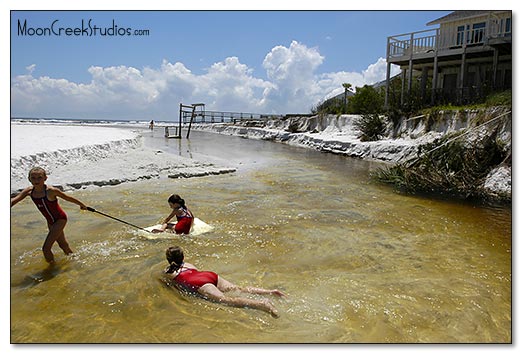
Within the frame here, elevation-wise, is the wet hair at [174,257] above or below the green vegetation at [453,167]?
below

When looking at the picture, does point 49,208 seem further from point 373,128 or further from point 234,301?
point 373,128

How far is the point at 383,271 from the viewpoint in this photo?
6.50 m

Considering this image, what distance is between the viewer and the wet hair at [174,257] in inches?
212

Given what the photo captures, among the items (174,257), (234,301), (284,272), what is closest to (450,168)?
(284,272)

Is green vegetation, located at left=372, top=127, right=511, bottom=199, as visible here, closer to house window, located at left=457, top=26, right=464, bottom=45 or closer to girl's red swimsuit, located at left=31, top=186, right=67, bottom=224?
girl's red swimsuit, located at left=31, top=186, right=67, bottom=224

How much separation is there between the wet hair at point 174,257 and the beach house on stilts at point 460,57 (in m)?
21.8

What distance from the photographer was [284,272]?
643 centimetres

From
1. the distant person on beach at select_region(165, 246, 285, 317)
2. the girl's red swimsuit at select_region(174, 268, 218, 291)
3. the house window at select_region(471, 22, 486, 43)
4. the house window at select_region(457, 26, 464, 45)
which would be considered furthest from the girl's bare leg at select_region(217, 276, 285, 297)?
the house window at select_region(457, 26, 464, 45)

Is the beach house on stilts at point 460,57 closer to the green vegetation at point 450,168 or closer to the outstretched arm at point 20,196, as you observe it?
the green vegetation at point 450,168

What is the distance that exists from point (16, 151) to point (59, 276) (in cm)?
917

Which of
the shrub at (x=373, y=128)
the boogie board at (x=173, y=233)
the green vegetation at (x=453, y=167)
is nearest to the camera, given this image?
the boogie board at (x=173, y=233)

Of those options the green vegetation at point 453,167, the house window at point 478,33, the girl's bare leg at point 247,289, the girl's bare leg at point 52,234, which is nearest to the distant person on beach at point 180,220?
the girl's bare leg at point 52,234

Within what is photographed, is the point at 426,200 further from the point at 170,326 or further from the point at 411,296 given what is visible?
the point at 170,326

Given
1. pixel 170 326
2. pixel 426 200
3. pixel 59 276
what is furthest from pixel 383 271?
pixel 426 200
